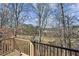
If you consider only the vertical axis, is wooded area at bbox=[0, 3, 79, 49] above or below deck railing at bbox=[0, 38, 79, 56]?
above

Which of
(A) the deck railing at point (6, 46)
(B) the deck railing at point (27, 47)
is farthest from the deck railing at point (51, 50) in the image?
(A) the deck railing at point (6, 46)

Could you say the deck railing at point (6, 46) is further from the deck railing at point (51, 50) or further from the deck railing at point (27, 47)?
→ the deck railing at point (51, 50)

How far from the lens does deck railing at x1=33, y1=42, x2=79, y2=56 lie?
1479mm

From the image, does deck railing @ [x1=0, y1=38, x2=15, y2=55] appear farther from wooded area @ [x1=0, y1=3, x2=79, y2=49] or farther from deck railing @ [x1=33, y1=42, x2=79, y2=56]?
deck railing @ [x1=33, y1=42, x2=79, y2=56]

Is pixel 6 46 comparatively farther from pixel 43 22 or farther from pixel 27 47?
pixel 43 22

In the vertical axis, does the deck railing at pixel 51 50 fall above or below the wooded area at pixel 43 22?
below

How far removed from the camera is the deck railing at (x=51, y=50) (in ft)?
4.85

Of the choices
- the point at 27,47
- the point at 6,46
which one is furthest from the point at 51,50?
the point at 6,46

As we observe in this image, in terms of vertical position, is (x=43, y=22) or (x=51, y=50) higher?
(x=43, y=22)

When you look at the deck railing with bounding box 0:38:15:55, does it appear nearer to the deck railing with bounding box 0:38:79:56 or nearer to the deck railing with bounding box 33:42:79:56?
the deck railing with bounding box 0:38:79:56

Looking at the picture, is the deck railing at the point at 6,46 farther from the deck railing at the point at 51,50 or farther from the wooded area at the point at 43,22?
the deck railing at the point at 51,50

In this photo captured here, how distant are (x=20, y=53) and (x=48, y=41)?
25cm

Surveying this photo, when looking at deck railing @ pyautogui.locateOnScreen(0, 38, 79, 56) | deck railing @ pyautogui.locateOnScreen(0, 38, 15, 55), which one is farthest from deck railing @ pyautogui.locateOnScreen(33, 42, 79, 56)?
deck railing @ pyautogui.locateOnScreen(0, 38, 15, 55)

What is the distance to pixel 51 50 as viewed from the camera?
149cm
